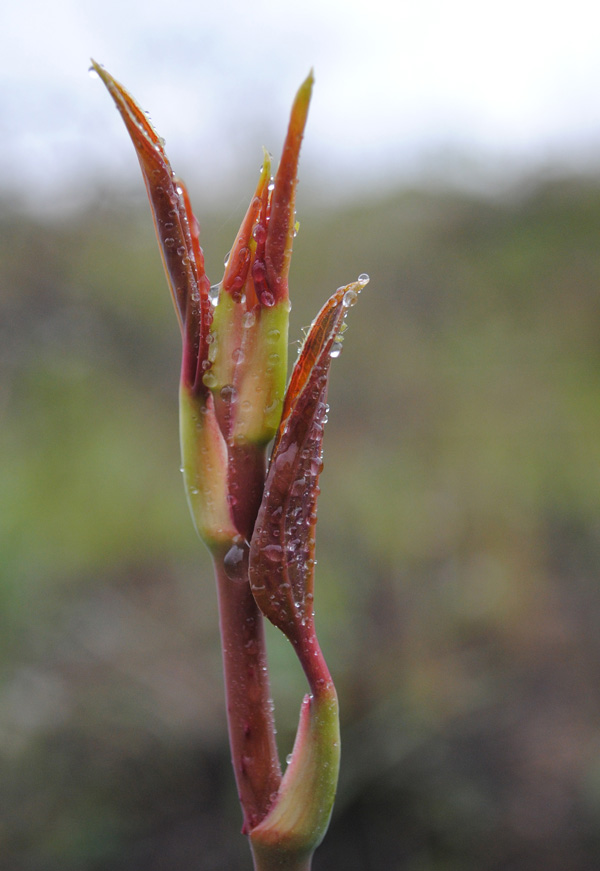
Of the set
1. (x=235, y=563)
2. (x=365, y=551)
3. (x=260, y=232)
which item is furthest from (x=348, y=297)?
(x=365, y=551)

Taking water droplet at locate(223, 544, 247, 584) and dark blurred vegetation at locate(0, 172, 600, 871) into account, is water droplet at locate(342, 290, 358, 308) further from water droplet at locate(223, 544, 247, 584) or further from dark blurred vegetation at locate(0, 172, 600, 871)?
dark blurred vegetation at locate(0, 172, 600, 871)

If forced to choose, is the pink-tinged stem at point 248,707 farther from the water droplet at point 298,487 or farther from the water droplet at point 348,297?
the water droplet at point 348,297

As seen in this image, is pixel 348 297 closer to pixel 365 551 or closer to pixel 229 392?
pixel 229 392

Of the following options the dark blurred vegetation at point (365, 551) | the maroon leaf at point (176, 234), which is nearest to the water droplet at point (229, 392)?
the maroon leaf at point (176, 234)

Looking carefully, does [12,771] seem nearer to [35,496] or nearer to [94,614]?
[94,614]

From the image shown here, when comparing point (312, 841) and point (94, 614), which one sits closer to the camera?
point (312, 841)

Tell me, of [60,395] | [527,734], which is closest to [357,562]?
[527,734]

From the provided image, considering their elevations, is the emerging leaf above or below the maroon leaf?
below

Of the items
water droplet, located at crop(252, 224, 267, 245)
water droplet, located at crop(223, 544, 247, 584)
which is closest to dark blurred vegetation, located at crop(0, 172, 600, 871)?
water droplet, located at crop(252, 224, 267, 245)
